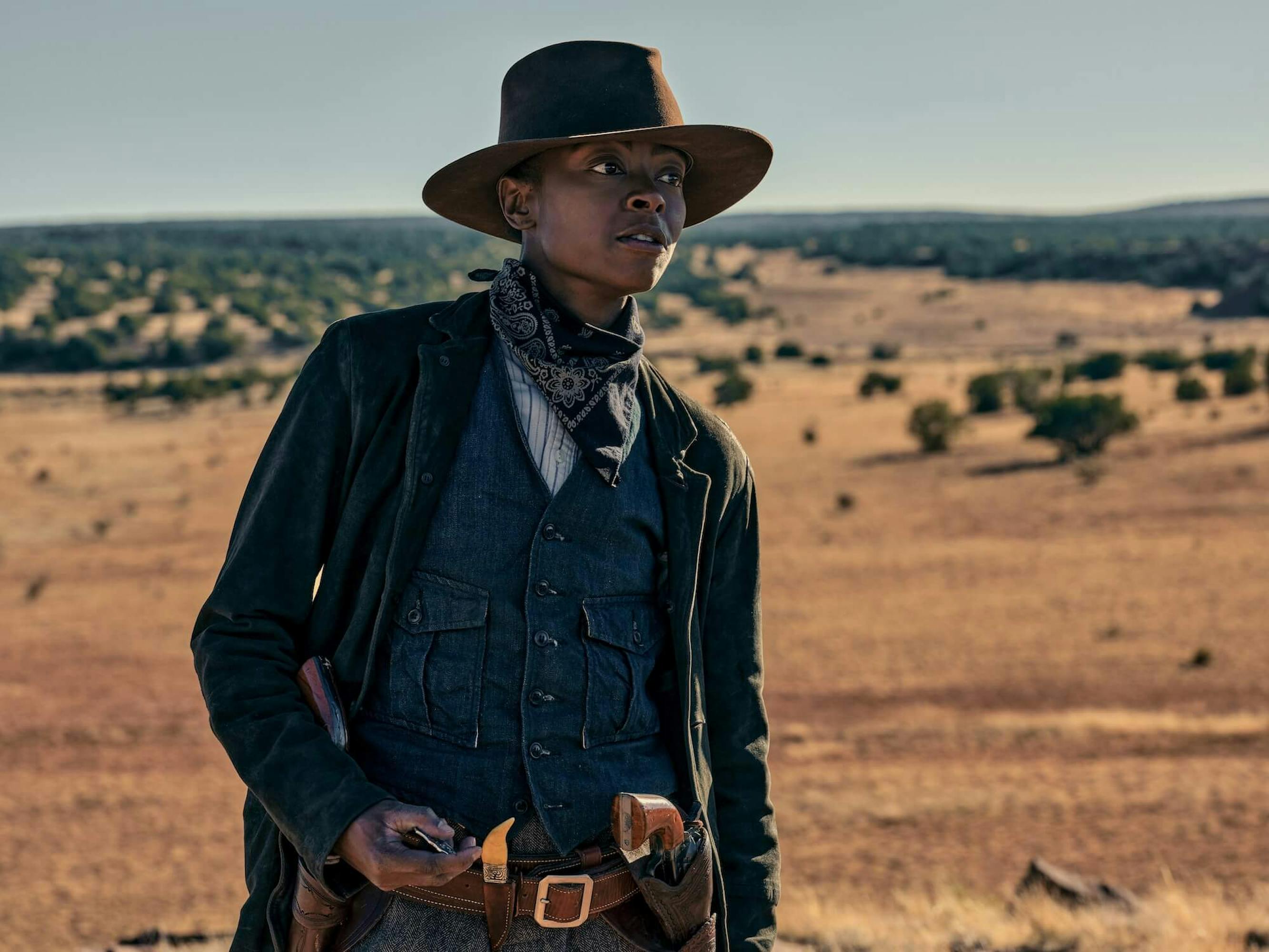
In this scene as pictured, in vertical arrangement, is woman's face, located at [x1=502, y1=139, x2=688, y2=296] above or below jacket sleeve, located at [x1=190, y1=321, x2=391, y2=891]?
above

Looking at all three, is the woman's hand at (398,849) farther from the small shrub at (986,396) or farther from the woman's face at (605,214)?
the small shrub at (986,396)

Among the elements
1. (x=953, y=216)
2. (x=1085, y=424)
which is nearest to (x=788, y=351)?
(x=1085, y=424)

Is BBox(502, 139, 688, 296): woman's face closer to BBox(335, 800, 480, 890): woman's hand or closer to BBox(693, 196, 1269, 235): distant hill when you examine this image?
BBox(335, 800, 480, 890): woman's hand

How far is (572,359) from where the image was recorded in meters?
2.52

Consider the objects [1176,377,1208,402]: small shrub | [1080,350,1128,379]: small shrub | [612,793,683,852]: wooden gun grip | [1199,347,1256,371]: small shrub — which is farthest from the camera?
[1080,350,1128,379]: small shrub

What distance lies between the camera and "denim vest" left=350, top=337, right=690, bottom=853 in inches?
93.7

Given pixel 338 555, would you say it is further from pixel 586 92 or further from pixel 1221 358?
pixel 1221 358

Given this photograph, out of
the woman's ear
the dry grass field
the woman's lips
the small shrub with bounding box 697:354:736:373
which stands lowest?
the dry grass field

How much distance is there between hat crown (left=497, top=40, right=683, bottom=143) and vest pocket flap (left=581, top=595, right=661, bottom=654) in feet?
2.67

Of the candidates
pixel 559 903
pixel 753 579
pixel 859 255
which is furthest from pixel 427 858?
pixel 859 255

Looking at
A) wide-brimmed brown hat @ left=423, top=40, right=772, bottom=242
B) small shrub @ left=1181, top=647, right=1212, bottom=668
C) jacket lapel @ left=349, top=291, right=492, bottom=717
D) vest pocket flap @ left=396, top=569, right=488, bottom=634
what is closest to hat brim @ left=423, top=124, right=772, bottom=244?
wide-brimmed brown hat @ left=423, top=40, right=772, bottom=242

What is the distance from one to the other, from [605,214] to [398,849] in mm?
1129

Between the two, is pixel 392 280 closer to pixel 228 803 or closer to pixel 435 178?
pixel 228 803

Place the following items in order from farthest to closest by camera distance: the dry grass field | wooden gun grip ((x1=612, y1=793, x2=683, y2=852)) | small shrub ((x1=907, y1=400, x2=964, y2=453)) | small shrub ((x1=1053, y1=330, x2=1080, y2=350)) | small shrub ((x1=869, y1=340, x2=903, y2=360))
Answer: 1. small shrub ((x1=1053, y1=330, x2=1080, y2=350))
2. small shrub ((x1=869, y1=340, x2=903, y2=360))
3. small shrub ((x1=907, y1=400, x2=964, y2=453))
4. the dry grass field
5. wooden gun grip ((x1=612, y1=793, x2=683, y2=852))
